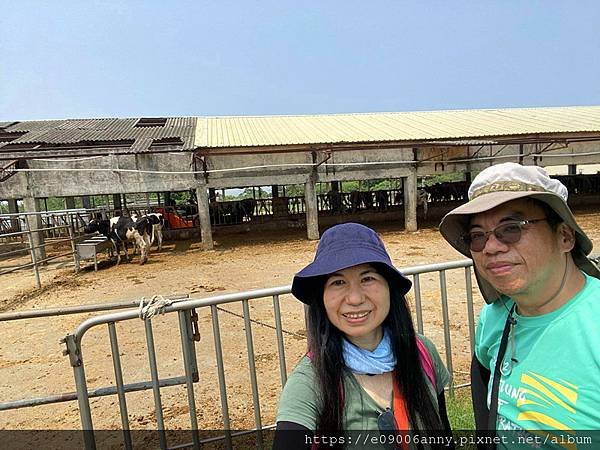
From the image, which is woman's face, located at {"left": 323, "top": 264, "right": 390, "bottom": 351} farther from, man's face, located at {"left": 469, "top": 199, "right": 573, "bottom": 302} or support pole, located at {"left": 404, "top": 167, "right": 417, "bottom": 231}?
support pole, located at {"left": 404, "top": 167, "right": 417, "bottom": 231}

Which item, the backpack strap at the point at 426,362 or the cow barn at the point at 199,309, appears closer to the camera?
the backpack strap at the point at 426,362

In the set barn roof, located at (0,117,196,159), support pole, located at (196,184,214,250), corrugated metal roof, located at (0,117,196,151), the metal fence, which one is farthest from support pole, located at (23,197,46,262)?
support pole, located at (196,184,214,250)

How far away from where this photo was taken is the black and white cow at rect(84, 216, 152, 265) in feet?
37.6

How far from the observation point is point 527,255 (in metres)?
1.17

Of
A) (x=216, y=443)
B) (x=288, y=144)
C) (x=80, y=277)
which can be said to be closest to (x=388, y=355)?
(x=216, y=443)

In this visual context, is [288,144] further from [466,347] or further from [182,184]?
[466,347]

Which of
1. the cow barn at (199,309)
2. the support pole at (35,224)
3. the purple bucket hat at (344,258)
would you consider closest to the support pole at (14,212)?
the support pole at (35,224)

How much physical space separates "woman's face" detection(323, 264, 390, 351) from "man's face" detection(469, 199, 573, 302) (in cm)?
37

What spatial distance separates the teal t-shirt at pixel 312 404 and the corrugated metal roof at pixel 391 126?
11.8 meters

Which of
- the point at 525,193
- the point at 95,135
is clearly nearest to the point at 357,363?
the point at 525,193

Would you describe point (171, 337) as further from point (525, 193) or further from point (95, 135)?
point (95, 135)

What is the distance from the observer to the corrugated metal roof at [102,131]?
47.0 feet

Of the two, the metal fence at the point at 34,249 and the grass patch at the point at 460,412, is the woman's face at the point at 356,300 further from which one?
the metal fence at the point at 34,249

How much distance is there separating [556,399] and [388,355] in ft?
1.58
